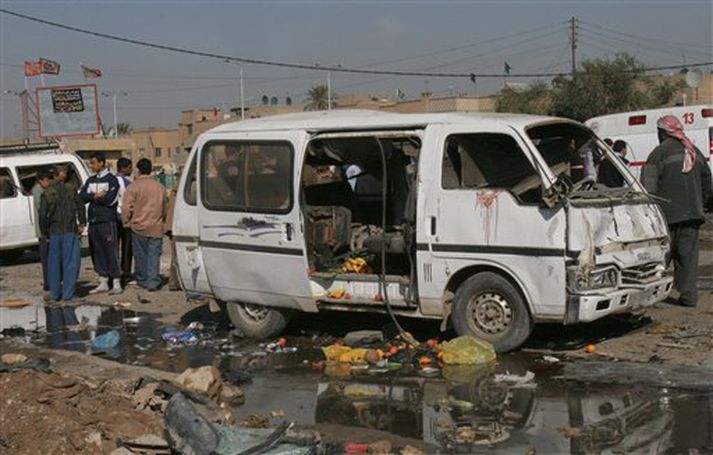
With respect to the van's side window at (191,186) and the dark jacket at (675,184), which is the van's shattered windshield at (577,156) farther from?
the van's side window at (191,186)

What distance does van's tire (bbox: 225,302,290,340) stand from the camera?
942cm

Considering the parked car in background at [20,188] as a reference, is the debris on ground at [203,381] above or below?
below

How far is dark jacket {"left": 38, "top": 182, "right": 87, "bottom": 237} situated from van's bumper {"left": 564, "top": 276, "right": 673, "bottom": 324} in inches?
304

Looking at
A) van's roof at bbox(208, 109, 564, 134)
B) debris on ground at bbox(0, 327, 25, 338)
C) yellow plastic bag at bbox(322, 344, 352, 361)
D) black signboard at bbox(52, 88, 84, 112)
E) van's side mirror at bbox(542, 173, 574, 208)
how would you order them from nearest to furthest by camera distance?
van's side mirror at bbox(542, 173, 574, 208) → van's roof at bbox(208, 109, 564, 134) → yellow plastic bag at bbox(322, 344, 352, 361) → debris on ground at bbox(0, 327, 25, 338) → black signboard at bbox(52, 88, 84, 112)

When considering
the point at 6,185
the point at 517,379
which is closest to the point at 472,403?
the point at 517,379

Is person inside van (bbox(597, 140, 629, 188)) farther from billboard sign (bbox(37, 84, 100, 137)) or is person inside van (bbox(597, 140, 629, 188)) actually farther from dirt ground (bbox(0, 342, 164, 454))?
billboard sign (bbox(37, 84, 100, 137))

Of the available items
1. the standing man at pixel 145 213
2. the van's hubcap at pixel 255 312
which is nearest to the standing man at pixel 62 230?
the standing man at pixel 145 213

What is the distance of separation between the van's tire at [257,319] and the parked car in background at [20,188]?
30.0 ft

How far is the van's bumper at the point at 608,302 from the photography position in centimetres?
742

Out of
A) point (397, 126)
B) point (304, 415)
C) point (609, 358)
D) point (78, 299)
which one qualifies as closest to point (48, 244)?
point (78, 299)

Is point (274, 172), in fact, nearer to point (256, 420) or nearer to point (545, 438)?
point (256, 420)

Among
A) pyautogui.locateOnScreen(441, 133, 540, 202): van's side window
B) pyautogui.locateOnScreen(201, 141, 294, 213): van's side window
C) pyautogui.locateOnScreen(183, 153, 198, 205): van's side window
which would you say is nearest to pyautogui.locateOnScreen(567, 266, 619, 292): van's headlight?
pyautogui.locateOnScreen(441, 133, 540, 202): van's side window

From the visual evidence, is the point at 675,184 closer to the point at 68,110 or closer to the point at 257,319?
the point at 257,319

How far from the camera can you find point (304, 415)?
262 inches
